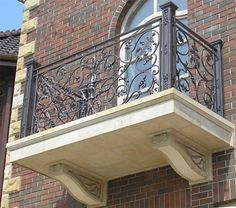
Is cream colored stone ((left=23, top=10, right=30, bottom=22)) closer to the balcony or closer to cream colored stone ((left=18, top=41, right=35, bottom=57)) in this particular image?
cream colored stone ((left=18, top=41, right=35, bottom=57))

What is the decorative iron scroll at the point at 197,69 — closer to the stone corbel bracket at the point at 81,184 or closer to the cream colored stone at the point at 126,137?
the cream colored stone at the point at 126,137

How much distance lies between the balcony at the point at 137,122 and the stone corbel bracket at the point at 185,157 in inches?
0.4

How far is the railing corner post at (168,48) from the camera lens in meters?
8.03

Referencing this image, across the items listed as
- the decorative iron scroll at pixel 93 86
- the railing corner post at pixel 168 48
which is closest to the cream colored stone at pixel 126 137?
the railing corner post at pixel 168 48

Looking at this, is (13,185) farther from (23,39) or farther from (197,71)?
(197,71)

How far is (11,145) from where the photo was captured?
29.5 ft

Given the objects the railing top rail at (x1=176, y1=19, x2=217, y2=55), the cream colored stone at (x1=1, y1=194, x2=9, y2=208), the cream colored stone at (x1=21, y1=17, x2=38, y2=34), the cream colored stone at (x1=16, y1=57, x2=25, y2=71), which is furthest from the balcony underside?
the cream colored stone at (x1=21, y1=17, x2=38, y2=34)

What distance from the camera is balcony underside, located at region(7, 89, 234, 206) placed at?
311 inches

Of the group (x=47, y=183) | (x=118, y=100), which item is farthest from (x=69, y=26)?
(x=47, y=183)

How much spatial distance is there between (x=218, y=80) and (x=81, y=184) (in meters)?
2.13


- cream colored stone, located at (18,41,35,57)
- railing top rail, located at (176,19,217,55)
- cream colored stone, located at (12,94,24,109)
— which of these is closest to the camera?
railing top rail, located at (176,19,217,55)

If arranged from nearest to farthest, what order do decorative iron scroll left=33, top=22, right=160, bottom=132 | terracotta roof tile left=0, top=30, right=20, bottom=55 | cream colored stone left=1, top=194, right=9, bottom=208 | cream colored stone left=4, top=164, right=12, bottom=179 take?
decorative iron scroll left=33, top=22, right=160, bottom=132 < cream colored stone left=1, top=194, right=9, bottom=208 < cream colored stone left=4, top=164, right=12, bottom=179 < terracotta roof tile left=0, top=30, right=20, bottom=55

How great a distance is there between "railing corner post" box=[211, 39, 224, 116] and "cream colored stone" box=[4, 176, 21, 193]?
3312 mm

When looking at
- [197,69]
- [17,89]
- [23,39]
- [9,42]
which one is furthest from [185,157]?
[9,42]
